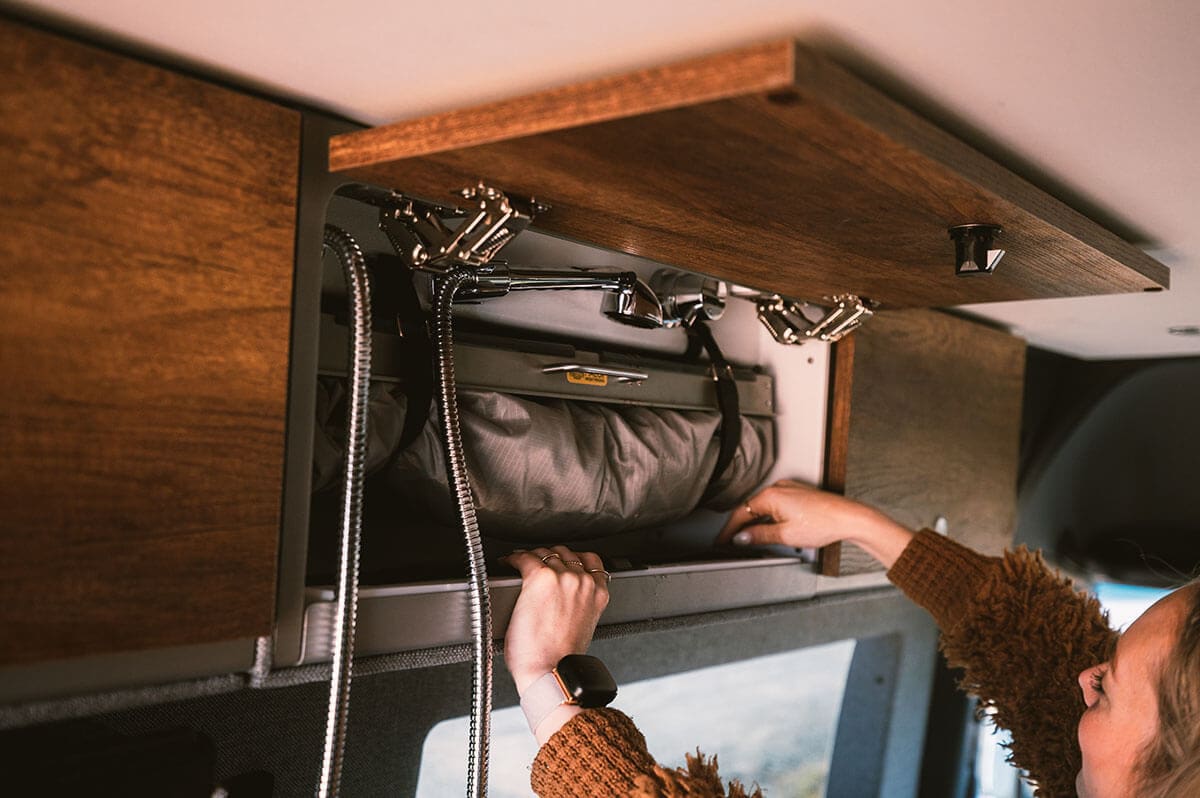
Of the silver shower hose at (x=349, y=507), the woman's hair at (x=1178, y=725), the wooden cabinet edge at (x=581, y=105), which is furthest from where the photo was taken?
the woman's hair at (x=1178, y=725)

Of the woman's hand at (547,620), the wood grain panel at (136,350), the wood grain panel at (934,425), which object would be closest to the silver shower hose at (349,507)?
the wood grain panel at (136,350)

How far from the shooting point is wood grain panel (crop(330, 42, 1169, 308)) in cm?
56

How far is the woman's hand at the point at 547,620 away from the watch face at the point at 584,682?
0.04ft

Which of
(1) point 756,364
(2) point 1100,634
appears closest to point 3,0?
(1) point 756,364

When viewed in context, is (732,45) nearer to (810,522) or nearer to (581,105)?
(581,105)

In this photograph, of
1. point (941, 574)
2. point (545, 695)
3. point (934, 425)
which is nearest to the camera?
point (545, 695)

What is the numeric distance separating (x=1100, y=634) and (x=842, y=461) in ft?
1.53

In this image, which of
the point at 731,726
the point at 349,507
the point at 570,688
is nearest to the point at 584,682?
the point at 570,688

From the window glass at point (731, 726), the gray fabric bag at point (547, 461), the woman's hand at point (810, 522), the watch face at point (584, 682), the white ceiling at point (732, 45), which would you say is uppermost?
the white ceiling at point (732, 45)

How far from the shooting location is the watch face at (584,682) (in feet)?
3.08

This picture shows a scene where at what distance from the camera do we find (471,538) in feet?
2.82

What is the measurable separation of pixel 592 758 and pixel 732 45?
69 centimetres

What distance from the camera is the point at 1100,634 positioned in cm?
139

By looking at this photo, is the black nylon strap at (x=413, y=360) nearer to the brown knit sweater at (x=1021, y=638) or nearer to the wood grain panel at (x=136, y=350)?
the wood grain panel at (x=136, y=350)
